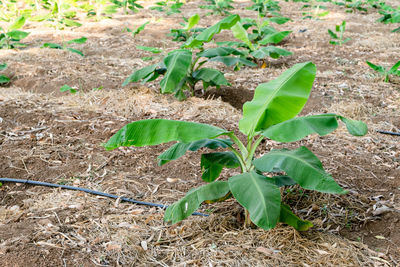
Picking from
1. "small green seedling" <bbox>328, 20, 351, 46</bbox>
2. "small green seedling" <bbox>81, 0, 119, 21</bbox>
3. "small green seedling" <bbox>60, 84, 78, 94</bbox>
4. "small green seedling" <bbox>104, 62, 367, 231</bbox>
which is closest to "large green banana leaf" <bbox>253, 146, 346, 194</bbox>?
"small green seedling" <bbox>104, 62, 367, 231</bbox>

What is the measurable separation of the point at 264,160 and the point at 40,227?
146 centimetres

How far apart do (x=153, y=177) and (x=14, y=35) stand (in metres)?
5.09

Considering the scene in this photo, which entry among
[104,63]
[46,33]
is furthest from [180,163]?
[46,33]

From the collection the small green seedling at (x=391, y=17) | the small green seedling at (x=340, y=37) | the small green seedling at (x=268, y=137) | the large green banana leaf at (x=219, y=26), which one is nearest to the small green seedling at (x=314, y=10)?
the small green seedling at (x=391, y=17)

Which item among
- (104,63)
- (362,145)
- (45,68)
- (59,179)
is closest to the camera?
(59,179)

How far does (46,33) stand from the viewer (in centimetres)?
859

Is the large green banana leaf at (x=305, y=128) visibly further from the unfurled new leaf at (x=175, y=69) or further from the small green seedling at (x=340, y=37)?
the small green seedling at (x=340, y=37)

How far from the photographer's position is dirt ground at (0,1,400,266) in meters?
2.14

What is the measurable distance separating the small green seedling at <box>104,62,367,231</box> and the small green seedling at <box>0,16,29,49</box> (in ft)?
18.4

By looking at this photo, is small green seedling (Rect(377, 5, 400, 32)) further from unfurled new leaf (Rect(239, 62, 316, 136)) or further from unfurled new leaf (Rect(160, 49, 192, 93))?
unfurled new leaf (Rect(239, 62, 316, 136))

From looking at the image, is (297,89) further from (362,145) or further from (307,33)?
(307,33)

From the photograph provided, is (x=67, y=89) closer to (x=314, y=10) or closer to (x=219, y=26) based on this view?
(x=219, y=26)

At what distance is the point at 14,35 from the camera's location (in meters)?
6.68

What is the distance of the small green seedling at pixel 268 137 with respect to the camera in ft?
6.34
